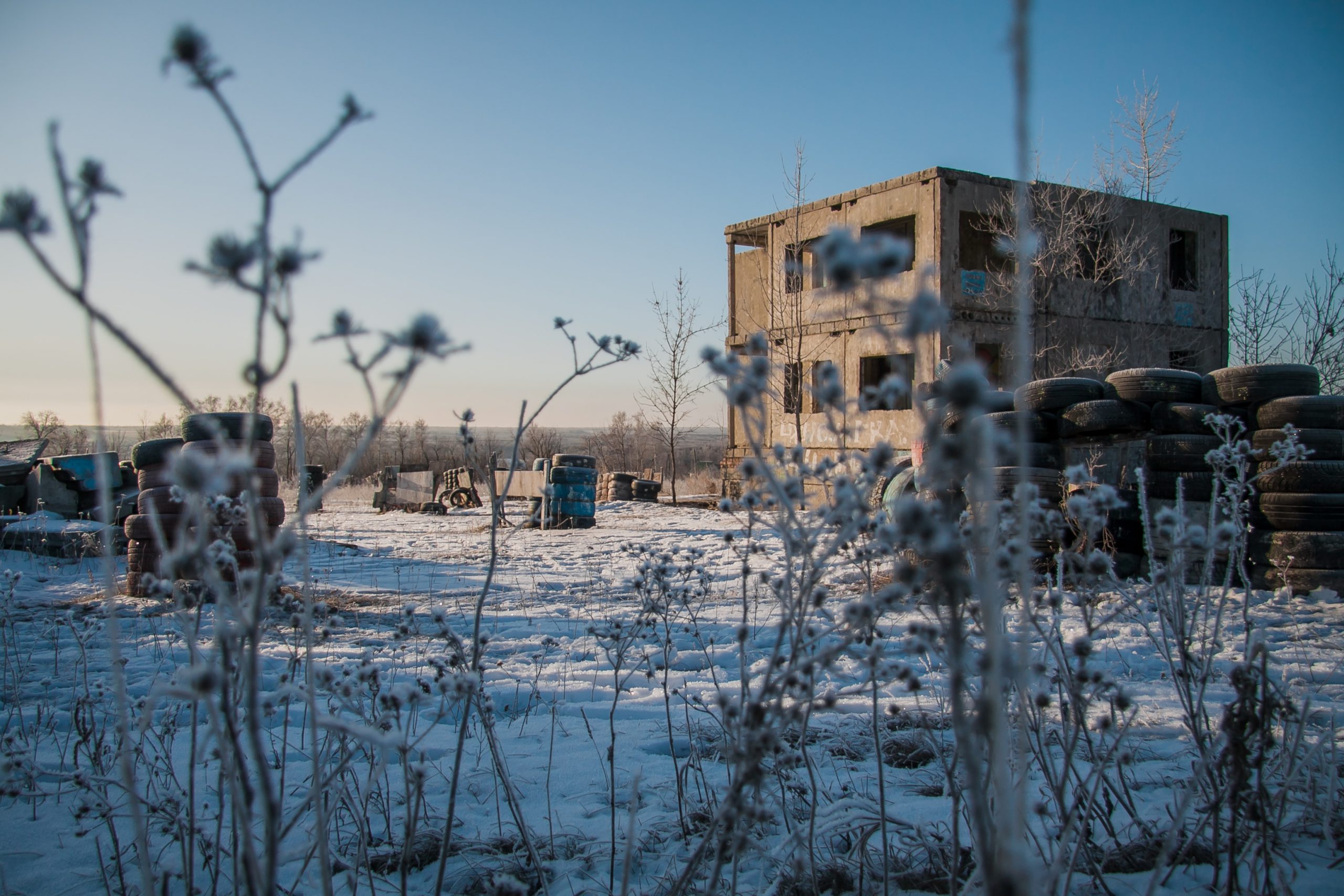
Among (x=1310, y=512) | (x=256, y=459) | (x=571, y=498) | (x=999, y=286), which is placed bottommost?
(x=571, y=498)

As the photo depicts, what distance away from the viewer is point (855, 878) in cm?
198

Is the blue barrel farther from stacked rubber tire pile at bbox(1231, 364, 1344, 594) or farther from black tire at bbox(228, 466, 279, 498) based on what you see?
stacked rubber tire pile at bbox(1231, 364, 1344, 594)

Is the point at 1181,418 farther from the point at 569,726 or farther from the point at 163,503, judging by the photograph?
the point at 163,503

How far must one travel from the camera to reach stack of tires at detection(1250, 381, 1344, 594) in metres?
5.60

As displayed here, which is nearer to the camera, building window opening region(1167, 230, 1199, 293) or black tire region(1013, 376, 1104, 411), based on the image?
black tire region(1013, 376, 1104, 411)

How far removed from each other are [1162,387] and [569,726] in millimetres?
5768

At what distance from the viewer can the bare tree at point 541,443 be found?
34688 millimetres

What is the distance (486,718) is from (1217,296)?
862 inches

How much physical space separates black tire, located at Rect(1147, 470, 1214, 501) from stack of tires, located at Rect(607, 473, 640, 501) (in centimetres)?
1360

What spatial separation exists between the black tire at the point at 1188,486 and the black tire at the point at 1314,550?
1.98 feet

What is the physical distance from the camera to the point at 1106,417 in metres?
6.35

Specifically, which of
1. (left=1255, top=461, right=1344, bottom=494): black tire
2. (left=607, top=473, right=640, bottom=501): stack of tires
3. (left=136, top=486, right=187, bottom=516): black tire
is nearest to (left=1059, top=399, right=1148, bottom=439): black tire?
(left=1255, top=461, right=1344, bottom=494): black tire

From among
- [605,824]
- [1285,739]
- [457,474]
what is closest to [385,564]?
[605,824]

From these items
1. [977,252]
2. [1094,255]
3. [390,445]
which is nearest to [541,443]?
[390,445]
